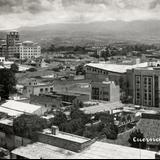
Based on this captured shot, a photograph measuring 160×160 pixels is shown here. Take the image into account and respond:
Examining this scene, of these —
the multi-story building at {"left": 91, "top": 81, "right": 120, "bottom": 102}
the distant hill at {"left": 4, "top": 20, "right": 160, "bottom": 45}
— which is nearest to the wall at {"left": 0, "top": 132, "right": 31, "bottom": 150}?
the multi-story building at {"left": 91, "top": 81, "right": 120, "bottom": 102}

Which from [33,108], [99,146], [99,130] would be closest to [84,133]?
[99,130]

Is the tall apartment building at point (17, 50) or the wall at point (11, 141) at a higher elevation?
the tall apartment building at point (17, 50)

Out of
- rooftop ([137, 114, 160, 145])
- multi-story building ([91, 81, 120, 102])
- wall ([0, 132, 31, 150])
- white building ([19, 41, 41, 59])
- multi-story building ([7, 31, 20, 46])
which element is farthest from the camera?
multi-story building ([7, 31, 20, 46])

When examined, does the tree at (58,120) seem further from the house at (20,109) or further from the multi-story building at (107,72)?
the multi-story building at (107,72)

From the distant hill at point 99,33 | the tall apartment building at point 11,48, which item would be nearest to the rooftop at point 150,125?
the tall apartment building at point 11,48

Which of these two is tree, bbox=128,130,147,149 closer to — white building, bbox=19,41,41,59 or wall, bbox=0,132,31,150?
wall, bbox=0,132,31,150
